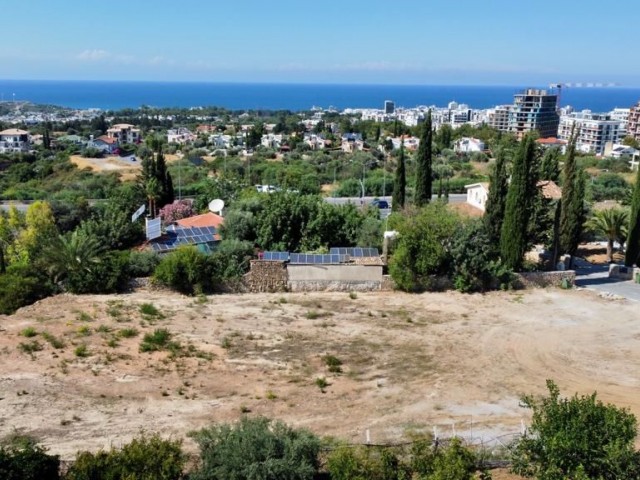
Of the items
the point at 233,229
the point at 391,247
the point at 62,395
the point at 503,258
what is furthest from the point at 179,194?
the point at 62,395

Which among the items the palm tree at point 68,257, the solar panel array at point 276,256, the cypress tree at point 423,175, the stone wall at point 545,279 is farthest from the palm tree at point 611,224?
the palm tree at point 68,257

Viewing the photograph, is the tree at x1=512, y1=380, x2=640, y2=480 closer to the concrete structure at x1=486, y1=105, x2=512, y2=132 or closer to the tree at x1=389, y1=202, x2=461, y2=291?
the tree at x1=389, y1=202, x2=461, y2=291

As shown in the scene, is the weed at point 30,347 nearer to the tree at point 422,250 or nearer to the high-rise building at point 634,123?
the tree at point 422,250

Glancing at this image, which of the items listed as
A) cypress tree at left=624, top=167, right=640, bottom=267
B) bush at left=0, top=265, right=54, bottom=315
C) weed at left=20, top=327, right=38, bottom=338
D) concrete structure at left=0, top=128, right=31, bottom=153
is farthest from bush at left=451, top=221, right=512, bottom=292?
concrete structure at left=0, top=128, right=31, bottom=153

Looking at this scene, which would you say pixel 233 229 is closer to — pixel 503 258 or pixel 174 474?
pixel 503 258

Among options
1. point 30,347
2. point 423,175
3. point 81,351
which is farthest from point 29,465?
point 423,175

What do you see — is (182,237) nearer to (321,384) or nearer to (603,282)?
(321,384)
